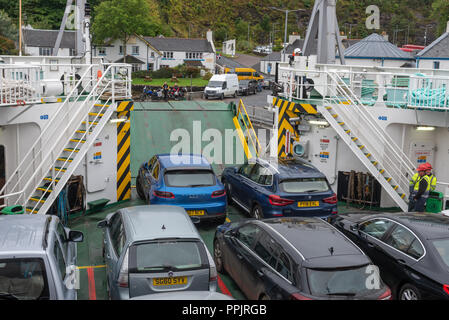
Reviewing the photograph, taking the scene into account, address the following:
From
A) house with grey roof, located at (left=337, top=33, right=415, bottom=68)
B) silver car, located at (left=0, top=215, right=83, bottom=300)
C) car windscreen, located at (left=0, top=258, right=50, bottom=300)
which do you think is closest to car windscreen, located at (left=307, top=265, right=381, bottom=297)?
silver car, located at (left=0, top=215, right=83, bottom=300)

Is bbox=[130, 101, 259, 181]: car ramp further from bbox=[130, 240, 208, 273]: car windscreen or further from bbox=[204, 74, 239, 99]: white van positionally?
bbox=[204, 74, 239, 99]: white van

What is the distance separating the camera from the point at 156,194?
1132 cm

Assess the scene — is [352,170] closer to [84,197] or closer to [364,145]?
[364,145]

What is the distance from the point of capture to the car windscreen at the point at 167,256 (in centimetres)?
686

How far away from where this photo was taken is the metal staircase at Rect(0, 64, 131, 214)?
1102cm

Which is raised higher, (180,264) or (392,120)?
(392,120)

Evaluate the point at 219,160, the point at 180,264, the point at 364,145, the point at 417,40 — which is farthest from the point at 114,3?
the point at 417,40

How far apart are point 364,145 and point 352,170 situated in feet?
3.07

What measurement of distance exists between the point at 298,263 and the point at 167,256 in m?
1.77

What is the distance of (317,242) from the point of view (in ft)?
24.3

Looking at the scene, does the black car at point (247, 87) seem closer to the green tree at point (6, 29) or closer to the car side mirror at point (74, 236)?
the green tree at point (6, 29)

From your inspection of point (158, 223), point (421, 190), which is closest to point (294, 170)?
point (421, 190)
